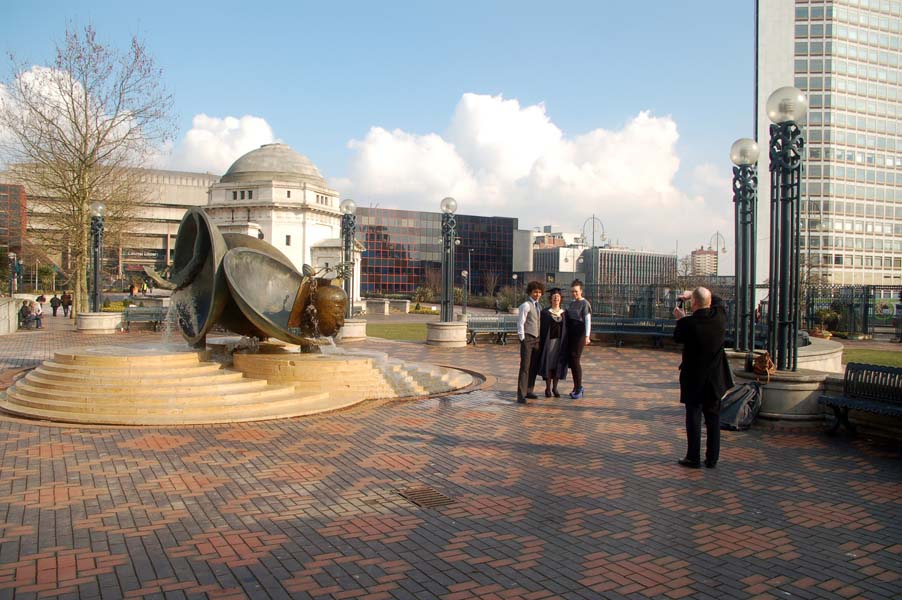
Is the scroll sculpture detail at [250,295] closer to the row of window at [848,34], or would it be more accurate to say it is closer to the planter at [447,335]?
the planter at [447,335]

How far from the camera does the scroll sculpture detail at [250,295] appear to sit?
1177 cm

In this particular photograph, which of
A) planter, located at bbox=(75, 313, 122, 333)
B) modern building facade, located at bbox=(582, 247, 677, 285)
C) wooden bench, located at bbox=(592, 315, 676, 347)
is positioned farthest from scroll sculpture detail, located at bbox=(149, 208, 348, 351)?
modern building facade, located at bbox=(582, 247, 677, 285)

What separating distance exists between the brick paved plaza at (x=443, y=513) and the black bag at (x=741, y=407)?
0.35m

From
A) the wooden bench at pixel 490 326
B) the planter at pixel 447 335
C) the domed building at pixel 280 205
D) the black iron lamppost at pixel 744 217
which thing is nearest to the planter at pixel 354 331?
the planter at pixel 447 335

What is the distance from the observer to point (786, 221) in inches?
350

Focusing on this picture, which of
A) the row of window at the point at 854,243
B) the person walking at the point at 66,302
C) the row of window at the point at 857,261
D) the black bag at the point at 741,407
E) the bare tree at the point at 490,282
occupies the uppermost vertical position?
the row of window at the point at 854,243

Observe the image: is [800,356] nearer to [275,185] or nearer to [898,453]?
[898,453]

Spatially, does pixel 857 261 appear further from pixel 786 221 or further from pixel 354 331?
pixel 786 221

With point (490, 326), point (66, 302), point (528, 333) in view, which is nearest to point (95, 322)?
point (66, 302)

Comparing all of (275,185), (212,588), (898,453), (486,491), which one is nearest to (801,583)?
(486,491)

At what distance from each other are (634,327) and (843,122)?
61.0 m

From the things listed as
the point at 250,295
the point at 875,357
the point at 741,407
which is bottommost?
the point at 875,357

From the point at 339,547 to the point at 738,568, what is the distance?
9.17ft

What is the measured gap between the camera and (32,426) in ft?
28.2
